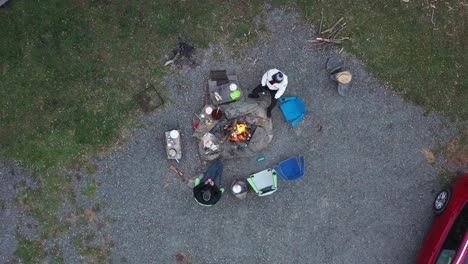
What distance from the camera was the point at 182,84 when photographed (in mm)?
10930

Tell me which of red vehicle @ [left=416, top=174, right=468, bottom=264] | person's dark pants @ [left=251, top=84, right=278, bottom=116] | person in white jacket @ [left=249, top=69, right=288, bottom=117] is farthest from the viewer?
person's dark pants @ [left=251, top=84, right=278, bottom=116]

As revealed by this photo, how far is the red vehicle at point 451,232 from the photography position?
9.70 m

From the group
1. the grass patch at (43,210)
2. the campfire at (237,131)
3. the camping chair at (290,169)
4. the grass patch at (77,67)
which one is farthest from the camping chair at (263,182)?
the grass patch at (43,210)

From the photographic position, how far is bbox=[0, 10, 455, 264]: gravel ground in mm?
10844

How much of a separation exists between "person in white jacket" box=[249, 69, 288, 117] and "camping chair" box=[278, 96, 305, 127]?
25 cm

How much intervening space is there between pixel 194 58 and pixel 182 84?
2.45 ft

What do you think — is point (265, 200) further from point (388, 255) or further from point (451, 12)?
point (451, 12)

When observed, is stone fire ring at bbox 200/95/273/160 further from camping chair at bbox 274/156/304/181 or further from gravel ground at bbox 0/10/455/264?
camping chair at bbox 274/156/304/181

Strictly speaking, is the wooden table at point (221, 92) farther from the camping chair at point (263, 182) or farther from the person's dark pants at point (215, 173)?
the camping chair at point (263, 182)

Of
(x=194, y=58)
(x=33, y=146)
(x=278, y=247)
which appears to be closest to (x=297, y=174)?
(x=278, y=247)

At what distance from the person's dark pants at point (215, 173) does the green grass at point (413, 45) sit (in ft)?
14.9

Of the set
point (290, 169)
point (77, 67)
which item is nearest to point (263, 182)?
point (290, 169)

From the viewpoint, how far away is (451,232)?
1004 centimetres

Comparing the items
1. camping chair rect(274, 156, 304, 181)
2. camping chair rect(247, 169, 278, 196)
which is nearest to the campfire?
camping chair rect(247, 169, 278, 196)
